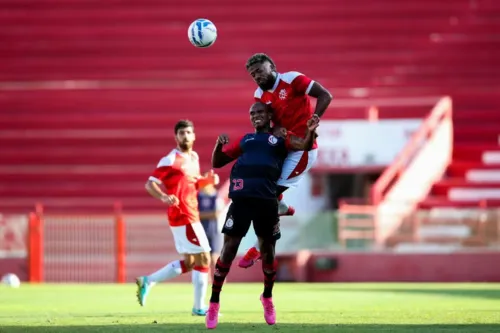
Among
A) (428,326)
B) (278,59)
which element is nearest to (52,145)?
(278,59)

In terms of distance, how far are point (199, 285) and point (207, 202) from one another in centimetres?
841

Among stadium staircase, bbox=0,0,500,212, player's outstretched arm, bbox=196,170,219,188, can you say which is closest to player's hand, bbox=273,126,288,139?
player's outstretched arm, bbox=196,170,219,188

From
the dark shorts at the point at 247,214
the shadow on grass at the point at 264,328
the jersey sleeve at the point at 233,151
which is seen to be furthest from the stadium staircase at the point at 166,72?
the dark shorts at the point at 247,214

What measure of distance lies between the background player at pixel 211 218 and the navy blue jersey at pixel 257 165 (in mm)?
9576

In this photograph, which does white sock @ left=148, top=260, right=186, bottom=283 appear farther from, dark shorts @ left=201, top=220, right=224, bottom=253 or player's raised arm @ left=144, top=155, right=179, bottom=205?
dark shorts @ left=201, top=220, right=224, bottom=253

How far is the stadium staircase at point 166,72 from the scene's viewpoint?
918 inches

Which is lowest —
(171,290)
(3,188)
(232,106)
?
(171,290)

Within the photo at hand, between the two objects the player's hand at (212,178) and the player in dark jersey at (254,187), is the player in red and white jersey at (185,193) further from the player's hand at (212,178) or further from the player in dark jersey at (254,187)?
the player in dark jersey at (254,187)

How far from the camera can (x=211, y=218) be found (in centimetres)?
1867

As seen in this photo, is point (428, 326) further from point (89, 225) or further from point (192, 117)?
point (192, 117)

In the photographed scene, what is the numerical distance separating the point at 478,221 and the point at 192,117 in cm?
745

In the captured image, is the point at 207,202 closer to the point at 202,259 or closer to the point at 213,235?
the point at 213,235

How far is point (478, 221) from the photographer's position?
704 inches

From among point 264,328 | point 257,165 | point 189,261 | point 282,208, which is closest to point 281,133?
point 257,165
